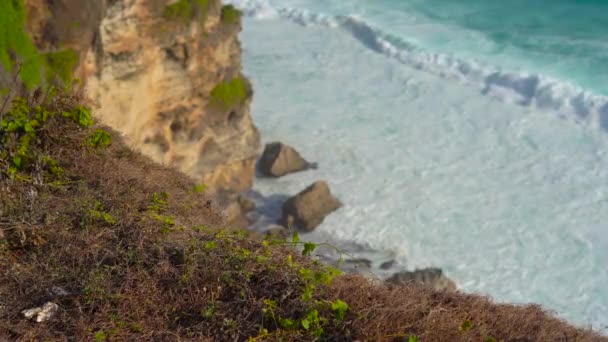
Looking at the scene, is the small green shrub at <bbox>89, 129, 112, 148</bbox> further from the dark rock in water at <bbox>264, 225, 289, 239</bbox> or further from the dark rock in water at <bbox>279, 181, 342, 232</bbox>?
the dark rock in water at <bbox>279, 181, 342, 232</bbox>

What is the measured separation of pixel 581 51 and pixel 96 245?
2606 centimetres

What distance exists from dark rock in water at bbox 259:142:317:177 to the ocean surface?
0.28 m

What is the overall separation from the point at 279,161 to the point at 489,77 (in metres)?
10.2

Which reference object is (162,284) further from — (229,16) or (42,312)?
(229,16)

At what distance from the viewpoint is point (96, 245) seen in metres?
5.83

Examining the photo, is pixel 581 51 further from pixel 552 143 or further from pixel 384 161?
pixel 384 161

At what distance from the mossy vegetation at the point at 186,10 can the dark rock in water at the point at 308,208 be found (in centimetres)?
500

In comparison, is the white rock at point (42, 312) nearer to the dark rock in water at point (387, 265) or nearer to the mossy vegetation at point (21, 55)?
the mossy vegetation at point (21, 55)

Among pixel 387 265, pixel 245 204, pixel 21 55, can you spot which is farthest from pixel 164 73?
pixel 387 265

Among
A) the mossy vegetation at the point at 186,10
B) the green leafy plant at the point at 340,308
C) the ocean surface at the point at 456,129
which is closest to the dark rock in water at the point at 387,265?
the ocean surface at the point at 456,129

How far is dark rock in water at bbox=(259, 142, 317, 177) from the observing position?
770 inches

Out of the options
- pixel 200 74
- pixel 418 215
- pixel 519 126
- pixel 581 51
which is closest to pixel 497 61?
pixel 581 51

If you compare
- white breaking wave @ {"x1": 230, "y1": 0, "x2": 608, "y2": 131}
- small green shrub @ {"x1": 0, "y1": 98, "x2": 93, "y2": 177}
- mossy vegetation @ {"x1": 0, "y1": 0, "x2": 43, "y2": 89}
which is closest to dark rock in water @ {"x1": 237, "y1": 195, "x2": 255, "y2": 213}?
mossy vegetation @ {"x1": 0, "y1": 0, "x2": 43, "y2": 89}

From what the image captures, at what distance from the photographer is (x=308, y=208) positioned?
17625 mm
